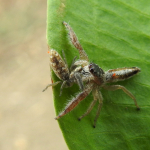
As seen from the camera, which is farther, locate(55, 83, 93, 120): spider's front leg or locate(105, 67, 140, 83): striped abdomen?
locate(105, 67, 140, 83): striped abdomen

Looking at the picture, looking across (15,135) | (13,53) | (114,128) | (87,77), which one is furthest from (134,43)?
(13,53)

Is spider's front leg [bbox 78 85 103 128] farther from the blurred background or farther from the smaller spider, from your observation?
the blurred background

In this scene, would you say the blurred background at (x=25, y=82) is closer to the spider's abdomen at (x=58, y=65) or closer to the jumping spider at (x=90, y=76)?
the jumping spider at (x=90, y=76)

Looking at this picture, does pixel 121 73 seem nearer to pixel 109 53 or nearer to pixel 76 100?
pixel 109 53

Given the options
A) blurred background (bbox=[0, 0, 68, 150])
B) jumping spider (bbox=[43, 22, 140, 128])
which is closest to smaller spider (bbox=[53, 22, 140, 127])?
jumping spider (bbox=[43, 22, 140, 128])

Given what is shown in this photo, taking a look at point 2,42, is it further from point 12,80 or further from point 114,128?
point 114,128

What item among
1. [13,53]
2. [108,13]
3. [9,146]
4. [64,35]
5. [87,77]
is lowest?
[9,146]
